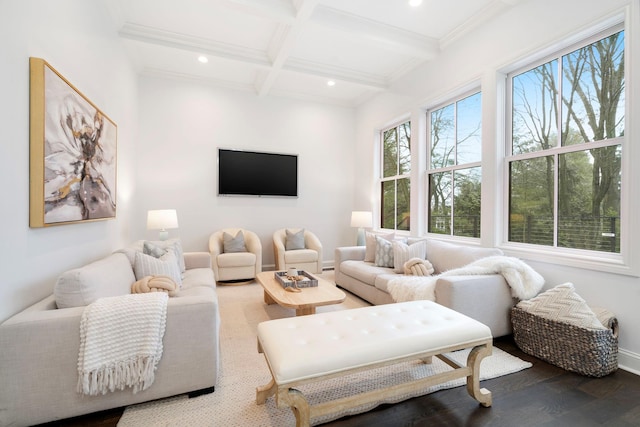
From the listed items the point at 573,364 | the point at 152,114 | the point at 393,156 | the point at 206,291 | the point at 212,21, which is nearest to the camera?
the point at 573,364

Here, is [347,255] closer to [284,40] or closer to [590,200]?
[590,200]

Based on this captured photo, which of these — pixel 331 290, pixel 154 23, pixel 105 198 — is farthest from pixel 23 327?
pixel 154 23

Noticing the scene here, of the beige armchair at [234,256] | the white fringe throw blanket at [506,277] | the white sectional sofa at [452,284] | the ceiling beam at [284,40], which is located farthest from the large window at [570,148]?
the beige armchair at [234,256]

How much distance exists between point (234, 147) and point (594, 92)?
15.1 ft

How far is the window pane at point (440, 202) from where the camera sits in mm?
3818

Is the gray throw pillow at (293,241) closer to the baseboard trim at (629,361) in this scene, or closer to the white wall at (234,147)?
the white wall at (234,147)

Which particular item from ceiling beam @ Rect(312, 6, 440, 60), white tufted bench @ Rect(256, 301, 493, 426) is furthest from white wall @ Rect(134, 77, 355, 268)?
white tufted bench @ Rect(256, 301, 493, 426)

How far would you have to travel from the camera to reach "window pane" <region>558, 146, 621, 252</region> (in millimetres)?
2221

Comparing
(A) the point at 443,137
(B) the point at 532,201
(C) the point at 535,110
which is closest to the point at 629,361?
(B) the point at 532,201

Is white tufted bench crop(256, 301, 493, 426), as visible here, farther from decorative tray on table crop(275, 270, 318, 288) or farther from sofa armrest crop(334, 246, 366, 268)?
sofa armrest crop(334, 246, 366, 268)

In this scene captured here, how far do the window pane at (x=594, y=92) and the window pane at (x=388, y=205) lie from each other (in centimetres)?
253

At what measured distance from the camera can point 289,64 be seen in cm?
414

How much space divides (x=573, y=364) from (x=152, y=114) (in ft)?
18.5

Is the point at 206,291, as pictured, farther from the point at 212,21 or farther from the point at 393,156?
the point at 393,156
